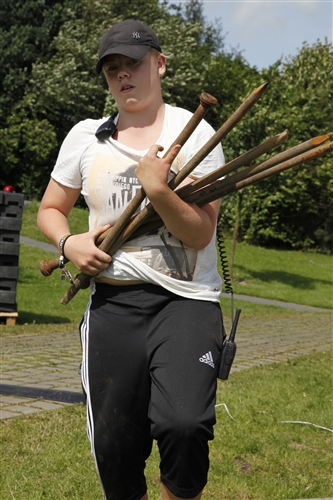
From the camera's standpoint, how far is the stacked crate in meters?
10.3

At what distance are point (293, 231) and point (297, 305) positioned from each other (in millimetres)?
21900

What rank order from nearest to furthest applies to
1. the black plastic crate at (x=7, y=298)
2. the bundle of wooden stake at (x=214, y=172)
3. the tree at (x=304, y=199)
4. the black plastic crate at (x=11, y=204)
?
→ the bundle of wooden stake at (x=214, y=172)
the black plastic crate at (x=11, y=204)
the black plastic crate at (x=7, y=298)
the tree at (x=304, y=199)

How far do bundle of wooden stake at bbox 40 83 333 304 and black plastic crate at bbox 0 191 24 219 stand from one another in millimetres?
7740

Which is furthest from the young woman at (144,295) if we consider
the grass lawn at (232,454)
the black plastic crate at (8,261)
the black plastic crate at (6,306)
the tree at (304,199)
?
the tree at (304,199)

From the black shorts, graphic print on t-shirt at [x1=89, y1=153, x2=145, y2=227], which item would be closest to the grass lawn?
the black shorts

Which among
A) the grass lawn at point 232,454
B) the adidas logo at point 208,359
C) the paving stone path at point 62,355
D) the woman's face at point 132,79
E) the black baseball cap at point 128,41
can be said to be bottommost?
the paving stone path at point 62,355

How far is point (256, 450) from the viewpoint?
15.7ft

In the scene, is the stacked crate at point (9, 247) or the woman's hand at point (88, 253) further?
the stacked crate at point (9, 247)

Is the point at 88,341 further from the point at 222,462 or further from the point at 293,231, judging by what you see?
the point at 293,231

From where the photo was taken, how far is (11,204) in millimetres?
10367

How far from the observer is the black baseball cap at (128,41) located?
2797mm

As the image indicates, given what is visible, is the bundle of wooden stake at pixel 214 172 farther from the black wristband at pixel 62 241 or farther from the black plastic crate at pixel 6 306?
the black plastic crate at pixel 6 306

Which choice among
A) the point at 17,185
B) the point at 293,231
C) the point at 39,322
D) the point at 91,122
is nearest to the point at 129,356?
the point at 91,122

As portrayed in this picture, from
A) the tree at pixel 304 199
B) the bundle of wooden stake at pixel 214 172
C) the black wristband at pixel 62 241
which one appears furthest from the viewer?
the tree at pixel 304 199
